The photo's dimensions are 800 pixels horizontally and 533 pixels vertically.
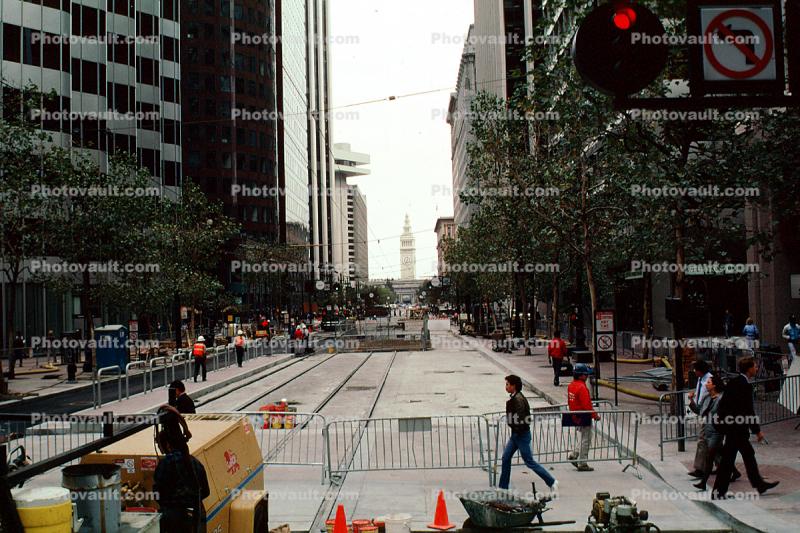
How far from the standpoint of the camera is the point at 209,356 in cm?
4706

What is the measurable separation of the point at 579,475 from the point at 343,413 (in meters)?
9.64

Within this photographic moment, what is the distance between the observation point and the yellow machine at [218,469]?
679cm

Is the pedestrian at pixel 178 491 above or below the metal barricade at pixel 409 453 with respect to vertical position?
above

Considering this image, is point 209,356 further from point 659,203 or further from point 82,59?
point 659,203

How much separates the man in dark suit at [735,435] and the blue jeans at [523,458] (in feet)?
7.38

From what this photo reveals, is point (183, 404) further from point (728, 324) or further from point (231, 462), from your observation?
point (728, 324)

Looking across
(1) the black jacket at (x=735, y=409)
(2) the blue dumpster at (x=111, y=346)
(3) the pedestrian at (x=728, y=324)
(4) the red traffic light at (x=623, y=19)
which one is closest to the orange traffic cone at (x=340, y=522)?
(1) the black jacket at (x=735, y=409)

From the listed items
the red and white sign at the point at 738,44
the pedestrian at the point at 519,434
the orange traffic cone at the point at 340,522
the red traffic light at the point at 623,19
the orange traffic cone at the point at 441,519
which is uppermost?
the red traffic light at the point at 623,19

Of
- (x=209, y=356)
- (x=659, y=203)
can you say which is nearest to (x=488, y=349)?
(x=209, y=356)

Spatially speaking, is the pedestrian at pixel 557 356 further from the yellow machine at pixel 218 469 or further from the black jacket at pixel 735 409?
the yellow machine at pixel 218 469

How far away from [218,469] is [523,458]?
4882mm

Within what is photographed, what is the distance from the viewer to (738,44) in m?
4.23

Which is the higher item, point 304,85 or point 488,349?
point 304,85

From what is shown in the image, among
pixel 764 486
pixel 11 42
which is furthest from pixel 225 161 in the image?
pixel 764 486
